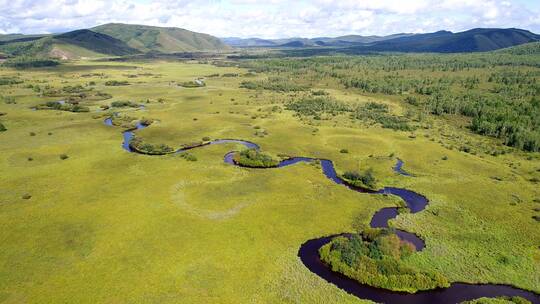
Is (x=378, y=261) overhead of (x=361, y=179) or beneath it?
beneath

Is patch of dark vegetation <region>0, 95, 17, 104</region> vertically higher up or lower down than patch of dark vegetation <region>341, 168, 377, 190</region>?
higher up

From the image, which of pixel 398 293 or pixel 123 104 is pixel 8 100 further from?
pixel 398 293

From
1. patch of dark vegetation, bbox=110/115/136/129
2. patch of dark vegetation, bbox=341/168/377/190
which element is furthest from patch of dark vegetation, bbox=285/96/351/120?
patch of dark vegetation, bbox=110/115/136/129

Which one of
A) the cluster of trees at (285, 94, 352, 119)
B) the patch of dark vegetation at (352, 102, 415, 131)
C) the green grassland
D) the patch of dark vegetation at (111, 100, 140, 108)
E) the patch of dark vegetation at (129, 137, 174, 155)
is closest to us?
the green grassland

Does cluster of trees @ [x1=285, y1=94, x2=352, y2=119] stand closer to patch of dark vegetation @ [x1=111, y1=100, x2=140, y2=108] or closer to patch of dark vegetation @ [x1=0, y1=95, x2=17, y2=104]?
patch of dark vegetation @ [x1=111, y1=100, x2=140, y2=108]

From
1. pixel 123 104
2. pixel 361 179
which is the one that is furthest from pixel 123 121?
pixel 361 179

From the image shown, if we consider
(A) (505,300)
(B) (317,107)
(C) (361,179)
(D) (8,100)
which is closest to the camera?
(A) (505,300)

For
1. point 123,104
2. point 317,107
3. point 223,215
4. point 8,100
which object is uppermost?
point 8,100
